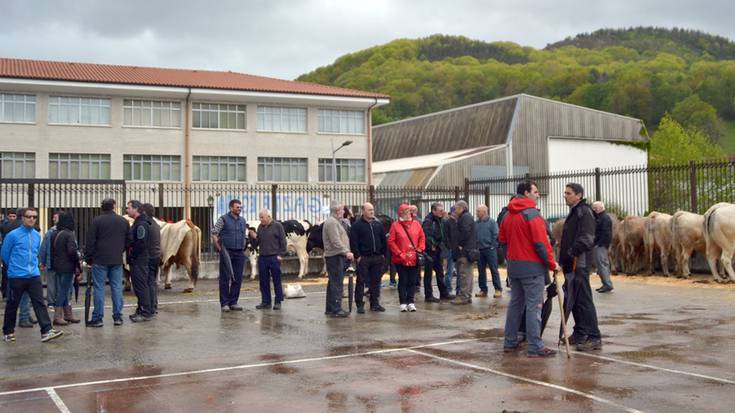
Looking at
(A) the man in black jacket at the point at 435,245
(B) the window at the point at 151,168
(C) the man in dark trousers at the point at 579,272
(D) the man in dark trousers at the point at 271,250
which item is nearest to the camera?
(C) the man in dark trousers at the point at 579,272

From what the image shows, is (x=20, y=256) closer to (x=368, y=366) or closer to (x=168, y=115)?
(x=368, y=366)

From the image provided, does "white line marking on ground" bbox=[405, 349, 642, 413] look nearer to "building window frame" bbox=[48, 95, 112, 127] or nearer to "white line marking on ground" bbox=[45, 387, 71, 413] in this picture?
"white line marking on ground" bbox=[45, 387, 71, 413]

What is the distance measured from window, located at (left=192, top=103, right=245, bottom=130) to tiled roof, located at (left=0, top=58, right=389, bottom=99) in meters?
1.23

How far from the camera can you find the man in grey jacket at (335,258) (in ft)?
42.2

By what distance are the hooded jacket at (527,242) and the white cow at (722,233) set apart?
385 inches

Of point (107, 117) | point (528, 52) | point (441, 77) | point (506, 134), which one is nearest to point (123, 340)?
point (107, 117)

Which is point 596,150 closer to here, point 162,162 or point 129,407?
point 162,162

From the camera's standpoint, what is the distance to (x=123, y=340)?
10.5 meters

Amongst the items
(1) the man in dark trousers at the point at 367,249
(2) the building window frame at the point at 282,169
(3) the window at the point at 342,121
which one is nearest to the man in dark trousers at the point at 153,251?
(1) the man in dark trousers at the point at 367,249

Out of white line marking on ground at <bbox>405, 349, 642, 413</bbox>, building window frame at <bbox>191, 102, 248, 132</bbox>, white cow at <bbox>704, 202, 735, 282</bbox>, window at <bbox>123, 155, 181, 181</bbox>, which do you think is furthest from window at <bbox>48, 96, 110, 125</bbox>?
white line marking on ground at <bbox>405, 349, 642, 413</bbox>

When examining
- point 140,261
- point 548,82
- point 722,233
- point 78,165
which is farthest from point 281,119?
point 548,82

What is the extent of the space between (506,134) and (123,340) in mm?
42849

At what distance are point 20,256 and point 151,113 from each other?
102ft

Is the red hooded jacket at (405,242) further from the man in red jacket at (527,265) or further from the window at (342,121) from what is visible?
the window at (342,121)
